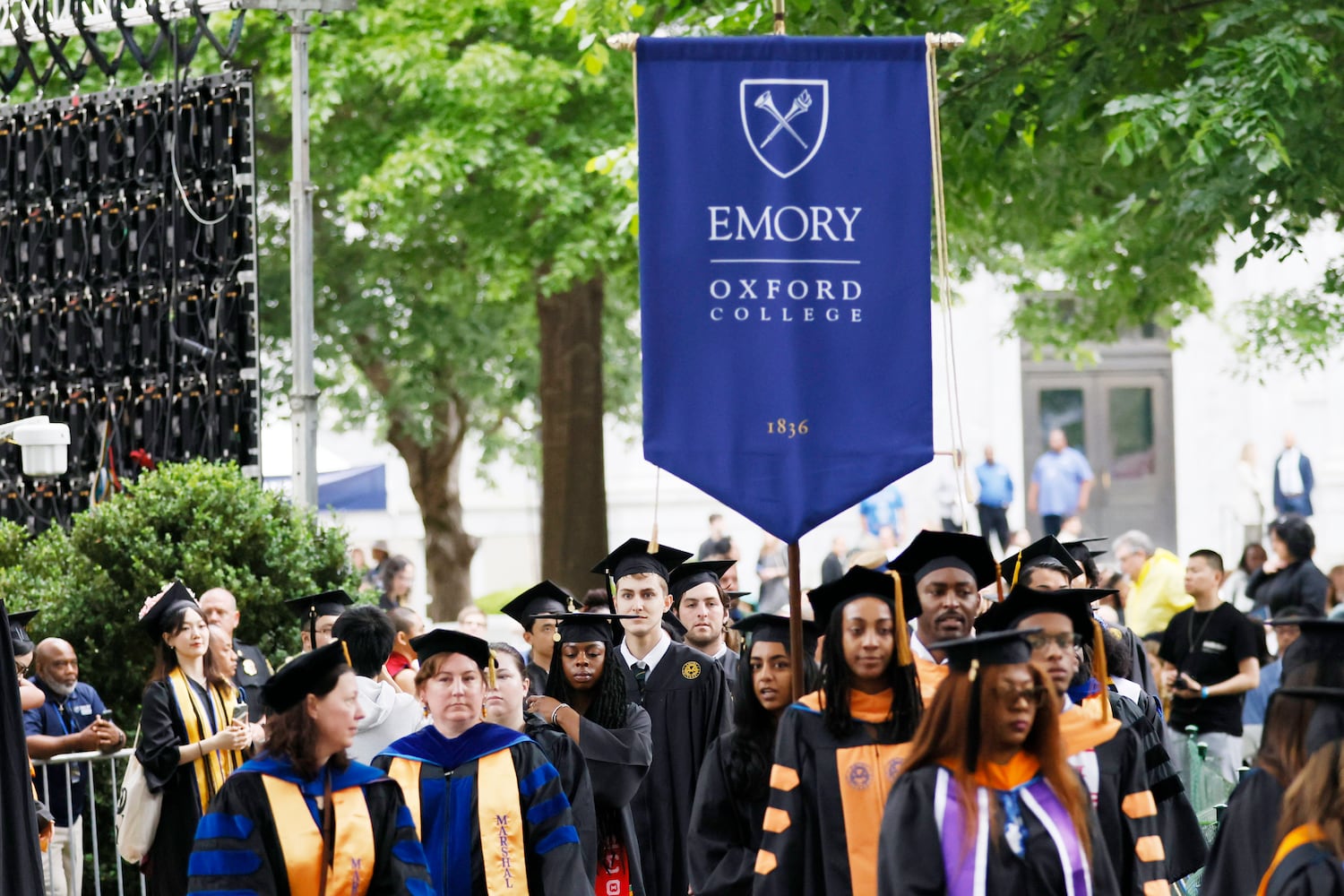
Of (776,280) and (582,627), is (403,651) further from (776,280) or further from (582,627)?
(776,280)

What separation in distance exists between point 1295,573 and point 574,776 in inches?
302

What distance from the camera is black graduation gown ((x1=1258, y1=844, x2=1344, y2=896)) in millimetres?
4543

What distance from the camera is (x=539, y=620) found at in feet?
26.8

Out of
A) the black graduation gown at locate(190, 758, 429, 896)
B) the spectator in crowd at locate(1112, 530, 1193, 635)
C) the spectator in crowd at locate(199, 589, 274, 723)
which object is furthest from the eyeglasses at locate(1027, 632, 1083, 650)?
the spectator in crowd at locate(1112, 530, 1193, 635)

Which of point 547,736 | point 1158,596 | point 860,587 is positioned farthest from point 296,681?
point 1158,596

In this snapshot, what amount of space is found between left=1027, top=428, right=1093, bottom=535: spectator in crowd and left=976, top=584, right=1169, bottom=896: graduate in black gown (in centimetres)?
1677

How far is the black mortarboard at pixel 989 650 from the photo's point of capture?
16.3 feet

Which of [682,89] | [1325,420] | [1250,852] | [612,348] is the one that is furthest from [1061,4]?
[1325,420]

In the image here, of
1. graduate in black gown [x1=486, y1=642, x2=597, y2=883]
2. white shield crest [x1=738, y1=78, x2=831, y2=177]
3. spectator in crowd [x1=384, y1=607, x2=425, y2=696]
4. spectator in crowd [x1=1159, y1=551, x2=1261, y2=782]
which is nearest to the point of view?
white shield crest [x1=738, y1=78, x2=831, y2=177]

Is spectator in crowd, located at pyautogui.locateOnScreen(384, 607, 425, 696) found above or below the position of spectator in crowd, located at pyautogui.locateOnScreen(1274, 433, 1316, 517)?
below

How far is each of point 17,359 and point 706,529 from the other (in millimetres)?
15941

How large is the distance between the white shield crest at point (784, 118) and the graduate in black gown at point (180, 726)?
3711 millimetres

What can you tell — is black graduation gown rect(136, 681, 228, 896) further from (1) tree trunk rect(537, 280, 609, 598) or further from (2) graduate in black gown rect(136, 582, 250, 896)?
(1) tree trunk rect(537, 280, 609, 598)

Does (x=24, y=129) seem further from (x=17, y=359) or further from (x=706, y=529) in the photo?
(x=706, y=529)
